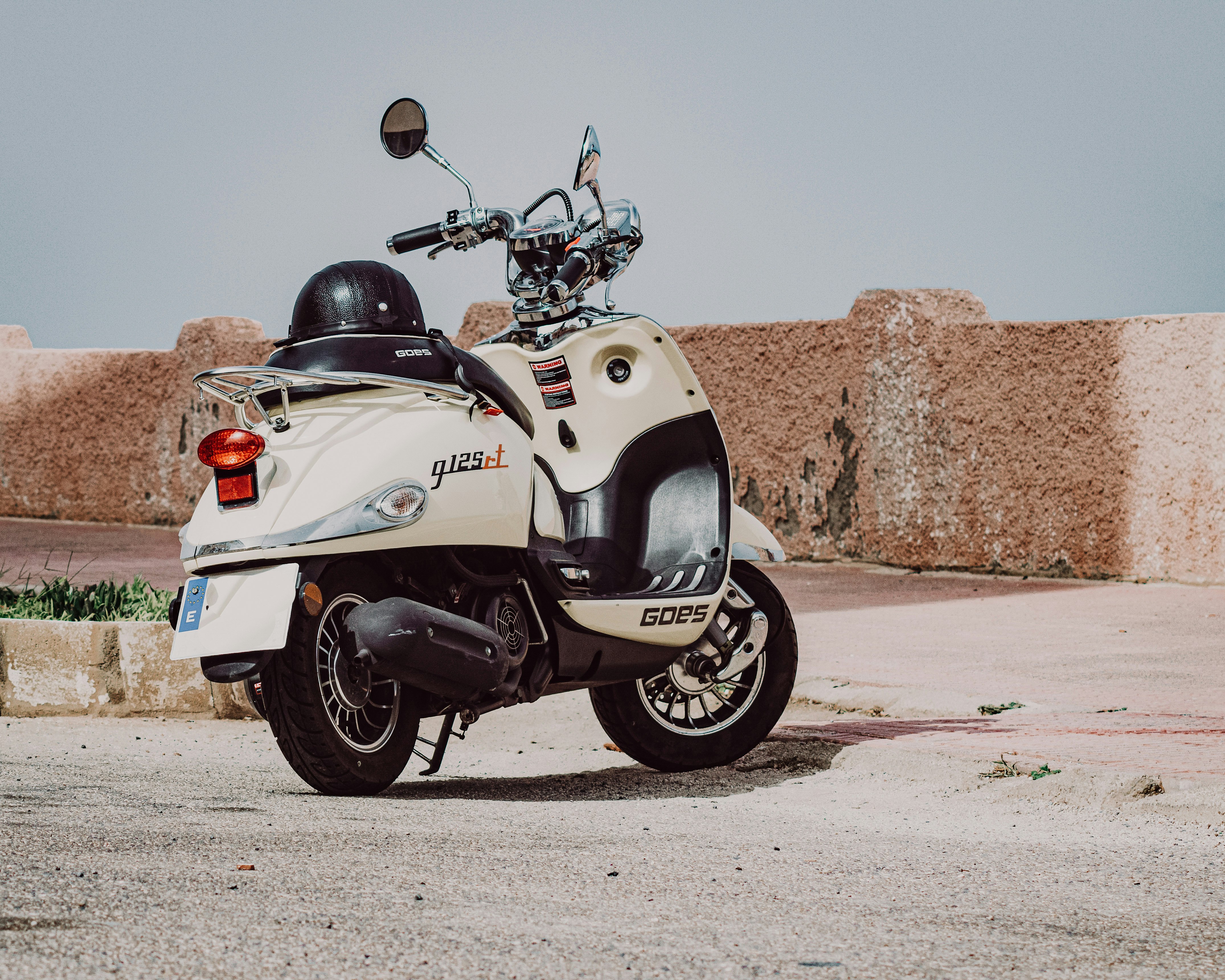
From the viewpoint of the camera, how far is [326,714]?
3510 mm

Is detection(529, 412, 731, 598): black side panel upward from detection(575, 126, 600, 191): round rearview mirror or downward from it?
downward

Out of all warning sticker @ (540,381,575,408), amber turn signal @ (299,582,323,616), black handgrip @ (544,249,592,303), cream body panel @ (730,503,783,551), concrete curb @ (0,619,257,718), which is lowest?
concrete curb @ (0,619,257,718)

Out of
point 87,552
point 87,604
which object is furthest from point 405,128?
point 87,552

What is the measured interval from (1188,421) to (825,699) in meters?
5.72

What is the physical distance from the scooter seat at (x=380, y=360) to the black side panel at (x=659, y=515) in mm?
620

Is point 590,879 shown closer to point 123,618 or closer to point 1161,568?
point 123,618

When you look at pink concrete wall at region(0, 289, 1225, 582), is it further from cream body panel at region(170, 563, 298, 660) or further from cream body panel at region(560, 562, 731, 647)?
cream body panel at region(170, 563, 298, 660)

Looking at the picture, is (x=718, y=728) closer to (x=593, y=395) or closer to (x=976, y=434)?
(x=593, y=395)

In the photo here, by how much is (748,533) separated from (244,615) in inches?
69.8

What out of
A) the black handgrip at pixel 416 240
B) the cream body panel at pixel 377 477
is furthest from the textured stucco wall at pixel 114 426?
the cream body panel at pixel 377 477

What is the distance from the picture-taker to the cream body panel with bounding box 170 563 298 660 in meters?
3.38

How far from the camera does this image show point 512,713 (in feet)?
19.9

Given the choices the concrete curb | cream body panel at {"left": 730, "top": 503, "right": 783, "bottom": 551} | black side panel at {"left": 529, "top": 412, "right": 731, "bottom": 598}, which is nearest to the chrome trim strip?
black side panel at {"left": 529, "top": 412, "right": 731, "bottom": 598}

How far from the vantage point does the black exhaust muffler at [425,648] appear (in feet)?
11.3
